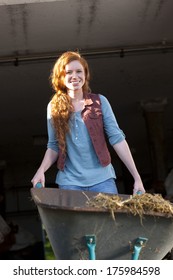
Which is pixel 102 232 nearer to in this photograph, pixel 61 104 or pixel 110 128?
pixel 110 128

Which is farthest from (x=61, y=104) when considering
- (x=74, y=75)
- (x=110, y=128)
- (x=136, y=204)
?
(x=136, y=204)

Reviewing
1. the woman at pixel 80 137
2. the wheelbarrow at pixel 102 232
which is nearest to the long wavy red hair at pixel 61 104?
the woman at pixel 80 137

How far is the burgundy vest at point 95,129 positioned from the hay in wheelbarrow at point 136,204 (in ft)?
2.10

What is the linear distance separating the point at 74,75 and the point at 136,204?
1.16 meters

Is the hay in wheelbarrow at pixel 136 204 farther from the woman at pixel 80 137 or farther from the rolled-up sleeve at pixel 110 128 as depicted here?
the rolled-up sleeve at pixel 110 128

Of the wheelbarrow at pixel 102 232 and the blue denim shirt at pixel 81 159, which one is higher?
the blue denim shirt at pixel 81 159

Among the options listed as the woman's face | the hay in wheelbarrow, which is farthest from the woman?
the hay in wheelbarrow

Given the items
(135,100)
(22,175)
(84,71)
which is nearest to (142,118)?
(135,100)

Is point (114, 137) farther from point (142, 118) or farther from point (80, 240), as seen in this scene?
point (142, 118)

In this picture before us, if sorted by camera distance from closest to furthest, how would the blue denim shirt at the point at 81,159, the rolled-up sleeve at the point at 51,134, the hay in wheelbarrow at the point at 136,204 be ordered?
1. the hay in wheelbarrow at the point at 136,204
2. the blue denim shirt at the point at 81,159
3. the rolled-up sleeve at the point at 51,134

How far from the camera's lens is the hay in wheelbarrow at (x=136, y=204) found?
143 inches

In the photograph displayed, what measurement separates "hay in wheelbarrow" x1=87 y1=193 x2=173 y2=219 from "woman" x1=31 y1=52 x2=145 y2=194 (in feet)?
1.89

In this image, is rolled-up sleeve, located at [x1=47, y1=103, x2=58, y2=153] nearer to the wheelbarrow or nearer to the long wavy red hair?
the long wavy red hair
